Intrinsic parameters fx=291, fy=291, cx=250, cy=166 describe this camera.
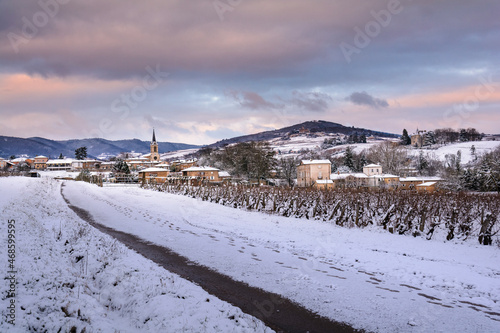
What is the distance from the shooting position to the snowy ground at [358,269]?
5.13m

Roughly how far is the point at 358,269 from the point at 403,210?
7.66 m

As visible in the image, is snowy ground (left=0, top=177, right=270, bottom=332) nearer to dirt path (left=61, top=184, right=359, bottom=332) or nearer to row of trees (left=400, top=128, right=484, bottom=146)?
dirt path (left=61, top=184, right=359, bottom=332)

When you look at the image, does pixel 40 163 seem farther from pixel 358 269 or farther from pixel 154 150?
pixel 358 269

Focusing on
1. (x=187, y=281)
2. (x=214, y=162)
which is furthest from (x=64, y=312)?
(x=214, y=162)

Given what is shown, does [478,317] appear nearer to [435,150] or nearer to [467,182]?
[467,182]

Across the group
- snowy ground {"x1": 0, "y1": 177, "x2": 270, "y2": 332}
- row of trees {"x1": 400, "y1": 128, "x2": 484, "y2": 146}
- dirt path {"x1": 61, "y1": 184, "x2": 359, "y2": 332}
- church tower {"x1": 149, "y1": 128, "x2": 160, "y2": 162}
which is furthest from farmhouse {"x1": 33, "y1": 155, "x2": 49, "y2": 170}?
row of trees {"x1": 400, "y1": 128, "x2": 484, "y2": 146}

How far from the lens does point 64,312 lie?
4219 millimetres

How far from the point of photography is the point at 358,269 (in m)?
7.69

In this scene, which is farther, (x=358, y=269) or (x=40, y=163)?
(x=40, y=163)

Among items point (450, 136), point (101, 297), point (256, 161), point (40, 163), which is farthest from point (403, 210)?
point (40, 163)

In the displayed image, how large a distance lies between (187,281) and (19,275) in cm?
295

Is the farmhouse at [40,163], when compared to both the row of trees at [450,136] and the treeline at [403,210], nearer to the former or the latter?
the treeline at [403,210]

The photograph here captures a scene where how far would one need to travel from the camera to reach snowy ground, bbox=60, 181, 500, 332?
5.13 m

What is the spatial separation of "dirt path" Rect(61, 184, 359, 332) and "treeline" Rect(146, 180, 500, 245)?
9.94m
